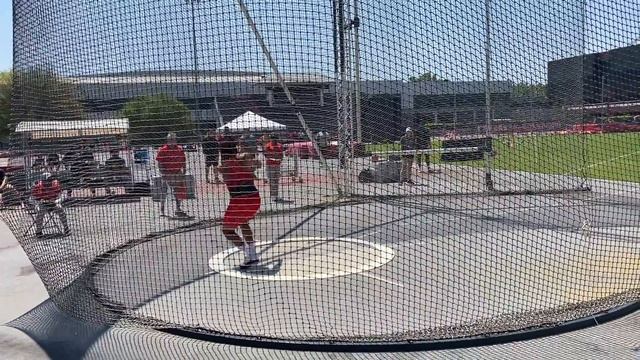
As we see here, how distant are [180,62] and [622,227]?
20.4 feet

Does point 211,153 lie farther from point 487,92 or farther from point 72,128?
point 487,92

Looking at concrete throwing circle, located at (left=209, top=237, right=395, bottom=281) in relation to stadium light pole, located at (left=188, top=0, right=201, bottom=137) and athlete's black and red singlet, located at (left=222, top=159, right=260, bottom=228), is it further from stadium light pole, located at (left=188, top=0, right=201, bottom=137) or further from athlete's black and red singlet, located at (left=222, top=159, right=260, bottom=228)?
stadium light pole, located at (left=188, top=0, right=201, bottom=137)

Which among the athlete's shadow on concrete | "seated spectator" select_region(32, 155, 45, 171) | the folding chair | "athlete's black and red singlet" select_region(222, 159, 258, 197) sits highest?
"seated spectator" select_region(32, 155, 45, 171)

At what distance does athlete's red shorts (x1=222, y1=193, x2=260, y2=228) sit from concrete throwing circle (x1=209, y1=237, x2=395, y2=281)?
57cm

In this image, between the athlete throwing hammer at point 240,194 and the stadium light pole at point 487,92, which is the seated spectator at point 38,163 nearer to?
the athlete throwing hammer at point 240,194

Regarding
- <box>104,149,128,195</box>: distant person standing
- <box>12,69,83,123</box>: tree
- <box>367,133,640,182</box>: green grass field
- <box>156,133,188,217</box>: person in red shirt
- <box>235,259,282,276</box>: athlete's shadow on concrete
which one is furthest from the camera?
<box>367,133,640,182</box>: green grass field

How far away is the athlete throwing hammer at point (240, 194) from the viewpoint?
220 inches

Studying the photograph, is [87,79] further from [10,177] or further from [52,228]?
[52,228]

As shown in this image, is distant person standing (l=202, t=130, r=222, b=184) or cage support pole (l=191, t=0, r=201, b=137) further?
distant person standing (l=202, t=130, r=222, b=184)

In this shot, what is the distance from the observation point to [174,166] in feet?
21.7

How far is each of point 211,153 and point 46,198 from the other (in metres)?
2.97

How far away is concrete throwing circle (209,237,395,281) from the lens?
6.12 meters

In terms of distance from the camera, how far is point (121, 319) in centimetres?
484

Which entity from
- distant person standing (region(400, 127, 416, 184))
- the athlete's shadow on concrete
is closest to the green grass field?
distant person standing (region(400, 127, 416, 184))
